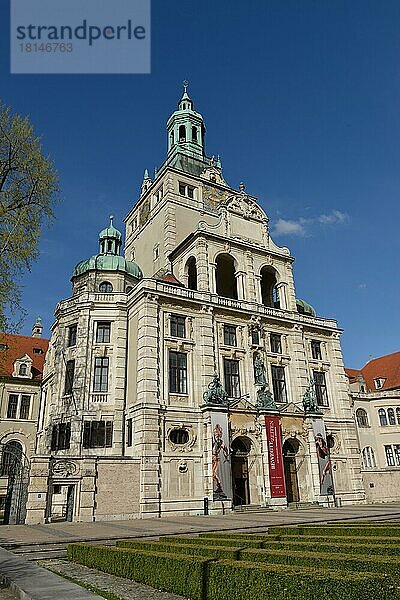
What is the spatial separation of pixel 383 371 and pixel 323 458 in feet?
83.4

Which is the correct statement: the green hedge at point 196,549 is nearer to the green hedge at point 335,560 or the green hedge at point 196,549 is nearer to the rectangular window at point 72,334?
the green hedge at point 335,560

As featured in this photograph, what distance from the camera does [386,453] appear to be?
50656 millimetres

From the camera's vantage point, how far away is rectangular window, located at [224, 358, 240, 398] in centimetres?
3703

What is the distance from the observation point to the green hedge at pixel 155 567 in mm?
7980

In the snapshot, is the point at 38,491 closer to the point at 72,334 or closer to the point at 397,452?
the point at 72,334

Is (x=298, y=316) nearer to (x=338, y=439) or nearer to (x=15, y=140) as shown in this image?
(x=338, y=439)

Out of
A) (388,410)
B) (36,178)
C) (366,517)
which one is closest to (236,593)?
(36,178)

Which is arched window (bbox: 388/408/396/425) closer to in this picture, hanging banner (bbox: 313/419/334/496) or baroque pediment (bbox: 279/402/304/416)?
hanging banner (bbox: 313/419/334/496)

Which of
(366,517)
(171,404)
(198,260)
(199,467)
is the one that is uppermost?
(198,260)

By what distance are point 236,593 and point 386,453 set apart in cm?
4993

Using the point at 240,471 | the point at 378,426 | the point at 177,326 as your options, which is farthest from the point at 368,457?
the point at 177,326

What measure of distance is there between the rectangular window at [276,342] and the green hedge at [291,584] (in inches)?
1361

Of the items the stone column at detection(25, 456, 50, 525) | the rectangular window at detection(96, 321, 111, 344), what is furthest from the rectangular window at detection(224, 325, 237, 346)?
the stone column at detection(25, 456, 50, 525)

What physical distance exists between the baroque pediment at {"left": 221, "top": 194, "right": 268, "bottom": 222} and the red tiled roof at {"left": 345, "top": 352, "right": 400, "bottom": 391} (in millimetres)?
26119
